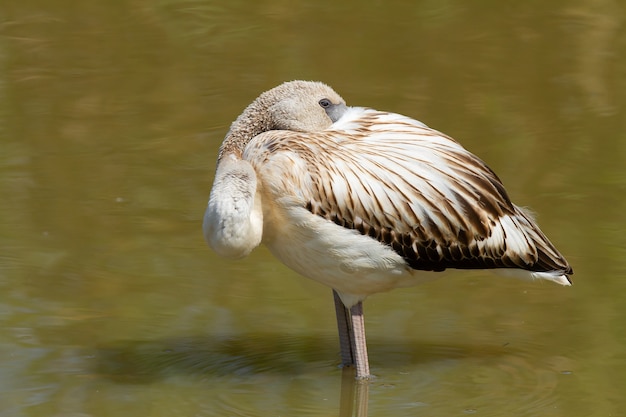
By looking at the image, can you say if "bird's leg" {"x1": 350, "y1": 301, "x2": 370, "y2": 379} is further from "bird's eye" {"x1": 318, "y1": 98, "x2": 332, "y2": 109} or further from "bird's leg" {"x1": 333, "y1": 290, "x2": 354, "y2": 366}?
"bird's eye" {"x1": 318, "y1": 98, "x2": 332, "y2": 109}

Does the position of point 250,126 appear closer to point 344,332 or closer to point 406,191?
point 406,191

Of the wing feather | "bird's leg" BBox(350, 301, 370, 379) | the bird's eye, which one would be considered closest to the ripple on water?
"bird's leg" BBox(350, 301, 370, 379)

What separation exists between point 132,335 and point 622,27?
689 centimetres

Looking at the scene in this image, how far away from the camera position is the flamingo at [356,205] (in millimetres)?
6199

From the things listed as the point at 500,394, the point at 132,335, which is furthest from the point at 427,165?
the point at 132,335

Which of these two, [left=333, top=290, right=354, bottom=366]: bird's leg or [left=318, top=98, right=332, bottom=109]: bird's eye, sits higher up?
[left=318, top=98, right=332, bottom=109]: bird's eye

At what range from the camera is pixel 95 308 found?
7582 millimetres

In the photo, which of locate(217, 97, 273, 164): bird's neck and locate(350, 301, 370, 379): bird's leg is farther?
locate(217, 97, 273, 164): bird's neck

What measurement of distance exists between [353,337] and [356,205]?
82 centimetres

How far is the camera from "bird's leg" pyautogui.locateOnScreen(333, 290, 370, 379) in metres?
6.57

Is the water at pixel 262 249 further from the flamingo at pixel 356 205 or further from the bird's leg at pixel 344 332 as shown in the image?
the flamingo at pixel 356 205

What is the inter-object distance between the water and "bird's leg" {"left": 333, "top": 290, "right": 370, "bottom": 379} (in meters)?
0.14

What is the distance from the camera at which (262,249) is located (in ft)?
28.0

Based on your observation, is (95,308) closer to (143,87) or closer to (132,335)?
(132,335)
